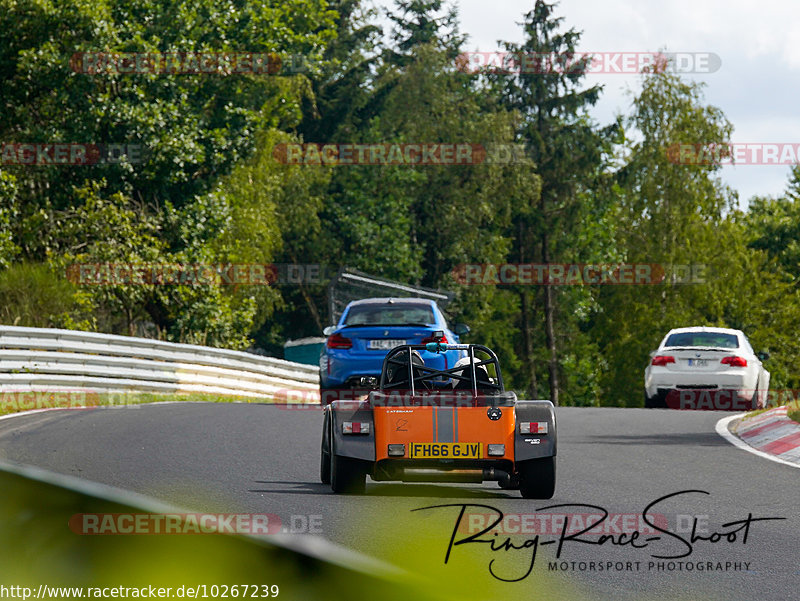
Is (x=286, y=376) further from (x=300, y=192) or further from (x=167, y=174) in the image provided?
(x=300, y=192)

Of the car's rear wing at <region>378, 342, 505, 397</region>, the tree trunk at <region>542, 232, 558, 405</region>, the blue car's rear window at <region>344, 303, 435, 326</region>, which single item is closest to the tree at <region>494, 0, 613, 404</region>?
the tree trunk at <region>542, 232, 558, 405</region>

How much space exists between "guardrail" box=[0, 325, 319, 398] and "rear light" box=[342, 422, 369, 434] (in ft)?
40.4

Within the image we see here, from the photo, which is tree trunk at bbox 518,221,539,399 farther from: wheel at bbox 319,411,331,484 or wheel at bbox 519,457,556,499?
wheel at bbox 519,457,556,499

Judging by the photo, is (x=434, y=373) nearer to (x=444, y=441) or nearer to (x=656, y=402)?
(x=444, y=441)

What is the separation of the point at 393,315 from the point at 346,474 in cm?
977

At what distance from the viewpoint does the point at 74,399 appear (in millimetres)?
21281

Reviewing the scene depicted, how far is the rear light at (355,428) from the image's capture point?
9.38 m

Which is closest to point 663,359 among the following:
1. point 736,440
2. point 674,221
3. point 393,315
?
point 393,315

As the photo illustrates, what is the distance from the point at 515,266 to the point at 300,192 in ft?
48.7

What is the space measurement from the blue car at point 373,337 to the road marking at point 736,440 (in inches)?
148

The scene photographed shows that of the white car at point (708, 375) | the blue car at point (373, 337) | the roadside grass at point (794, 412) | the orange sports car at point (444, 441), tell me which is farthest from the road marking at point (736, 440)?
the orange sports car at point (444, 441)

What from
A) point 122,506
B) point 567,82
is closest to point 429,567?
point 122,506

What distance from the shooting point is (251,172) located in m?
49.6

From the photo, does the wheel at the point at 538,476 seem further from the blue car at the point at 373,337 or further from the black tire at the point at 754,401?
the black tire at the point at 754,401
